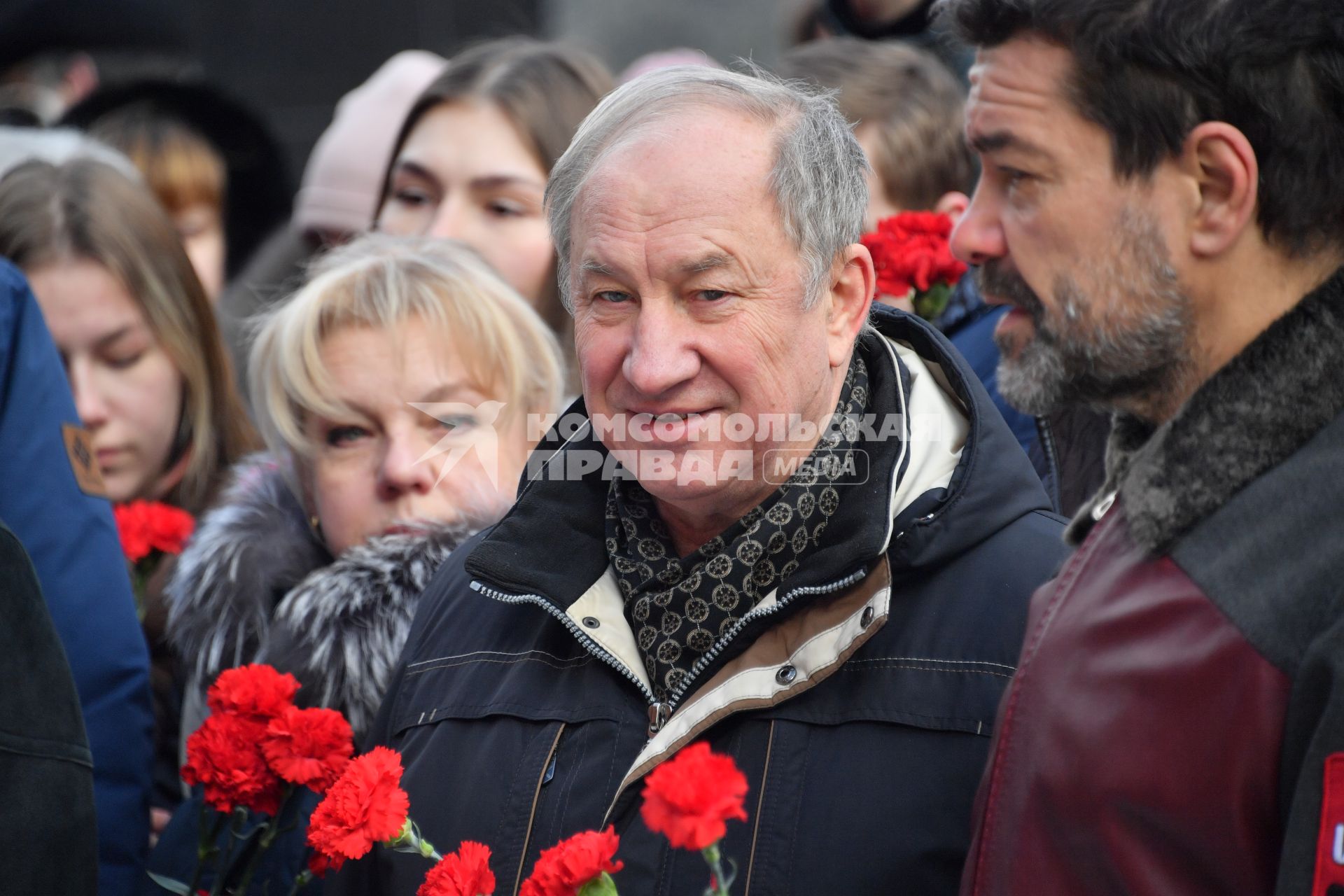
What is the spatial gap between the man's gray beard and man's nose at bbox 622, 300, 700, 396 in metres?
0.47

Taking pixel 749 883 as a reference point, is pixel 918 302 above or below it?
above

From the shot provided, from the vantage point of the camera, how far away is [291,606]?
2.60 metres

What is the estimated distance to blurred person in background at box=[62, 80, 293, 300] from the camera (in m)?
4.62

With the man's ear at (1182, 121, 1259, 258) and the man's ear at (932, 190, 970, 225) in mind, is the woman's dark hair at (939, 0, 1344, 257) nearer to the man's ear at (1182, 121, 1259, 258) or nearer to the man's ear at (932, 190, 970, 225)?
the man's ear at (1182, 121, 1259, 258)

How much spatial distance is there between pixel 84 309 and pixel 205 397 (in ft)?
1.13

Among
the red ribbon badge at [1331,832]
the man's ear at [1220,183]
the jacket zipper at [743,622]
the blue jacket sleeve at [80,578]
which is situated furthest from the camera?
the blue jacket sleeve at [80,578]

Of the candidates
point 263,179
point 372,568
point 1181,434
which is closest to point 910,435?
point 1181,434

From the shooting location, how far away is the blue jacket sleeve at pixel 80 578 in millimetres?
2484

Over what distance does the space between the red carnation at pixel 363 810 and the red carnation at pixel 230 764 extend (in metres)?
0.38

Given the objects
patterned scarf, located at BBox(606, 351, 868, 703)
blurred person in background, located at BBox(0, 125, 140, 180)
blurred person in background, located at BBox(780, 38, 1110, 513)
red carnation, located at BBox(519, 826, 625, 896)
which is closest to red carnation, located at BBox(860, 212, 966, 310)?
blurred person in background, located at BBox(780, 38, 1110, 513)

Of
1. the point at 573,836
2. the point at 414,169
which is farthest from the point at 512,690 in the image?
the point at 414,169

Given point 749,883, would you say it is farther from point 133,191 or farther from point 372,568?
point 133,191

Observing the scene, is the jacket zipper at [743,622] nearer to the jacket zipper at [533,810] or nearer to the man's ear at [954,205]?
the jacket zipper at [533,810]

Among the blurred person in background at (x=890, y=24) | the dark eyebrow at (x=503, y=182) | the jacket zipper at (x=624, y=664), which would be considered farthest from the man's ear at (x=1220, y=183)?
the blurred person in background at (x=890, y=24)
